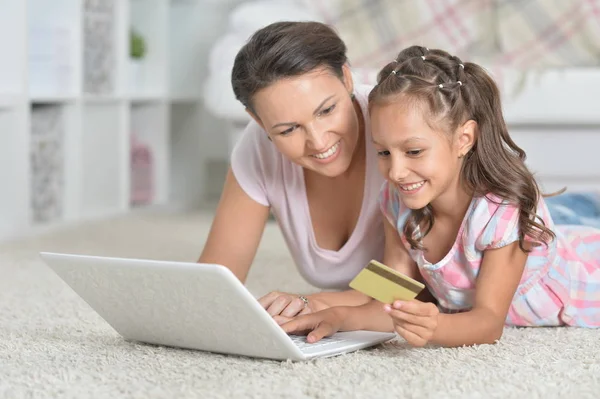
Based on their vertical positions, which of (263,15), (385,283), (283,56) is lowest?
(385,283)

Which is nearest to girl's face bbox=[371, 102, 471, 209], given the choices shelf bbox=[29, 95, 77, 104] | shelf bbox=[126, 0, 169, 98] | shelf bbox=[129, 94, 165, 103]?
shelf bbox=[29, 95, 77, 104]

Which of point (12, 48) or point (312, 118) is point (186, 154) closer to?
point (12, 48)

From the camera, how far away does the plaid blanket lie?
3.13m

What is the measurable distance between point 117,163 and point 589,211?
1754 mm

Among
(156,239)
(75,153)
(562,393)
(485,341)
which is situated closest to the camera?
(562,393)

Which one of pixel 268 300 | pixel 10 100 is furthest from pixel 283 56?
pixel 10 100

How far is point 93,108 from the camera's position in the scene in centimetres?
313

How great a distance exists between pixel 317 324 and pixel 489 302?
237 mm

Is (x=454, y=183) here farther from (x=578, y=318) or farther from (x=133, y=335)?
(x=133, y=335)

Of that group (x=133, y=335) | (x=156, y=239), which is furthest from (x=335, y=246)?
(x=156, y=239)

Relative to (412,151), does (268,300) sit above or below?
below

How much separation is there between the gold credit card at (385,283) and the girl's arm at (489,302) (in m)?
0.11

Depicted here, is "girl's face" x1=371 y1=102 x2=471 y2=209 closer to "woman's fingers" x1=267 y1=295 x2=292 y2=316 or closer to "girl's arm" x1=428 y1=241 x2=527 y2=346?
"girl's arm" x1=428 y1=241 x2=527 y2=346

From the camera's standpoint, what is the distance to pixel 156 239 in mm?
2662
